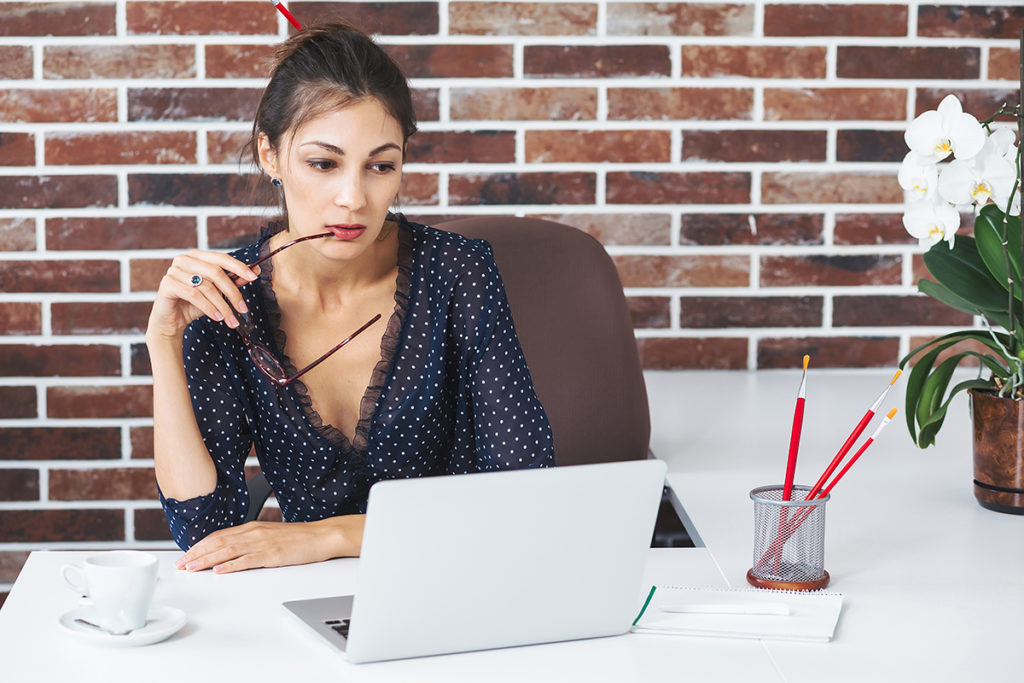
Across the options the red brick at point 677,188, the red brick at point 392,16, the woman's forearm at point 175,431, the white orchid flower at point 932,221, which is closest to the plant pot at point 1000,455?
the white orchid flower at point 932,221

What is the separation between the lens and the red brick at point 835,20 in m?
2.21

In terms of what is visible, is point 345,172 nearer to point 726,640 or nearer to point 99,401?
point 726,640

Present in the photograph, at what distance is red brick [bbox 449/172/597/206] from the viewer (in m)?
2.22

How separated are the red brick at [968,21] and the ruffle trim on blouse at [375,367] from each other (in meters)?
1.28

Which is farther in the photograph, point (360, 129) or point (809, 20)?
point (809, 20)

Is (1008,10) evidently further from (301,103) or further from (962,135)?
(301,103)

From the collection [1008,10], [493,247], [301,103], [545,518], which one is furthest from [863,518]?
[1008,10]

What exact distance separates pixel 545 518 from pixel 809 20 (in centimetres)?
161

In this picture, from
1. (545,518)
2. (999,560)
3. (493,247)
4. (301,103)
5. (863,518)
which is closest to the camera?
(545,518)

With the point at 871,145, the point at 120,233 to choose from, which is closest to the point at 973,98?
the point at 871,145

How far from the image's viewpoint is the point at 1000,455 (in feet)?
4.61

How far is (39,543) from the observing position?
2.28 meters

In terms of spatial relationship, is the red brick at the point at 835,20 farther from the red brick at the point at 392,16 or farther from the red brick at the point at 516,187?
the red brick at the point at 392,16

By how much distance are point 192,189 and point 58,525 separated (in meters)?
0.76
